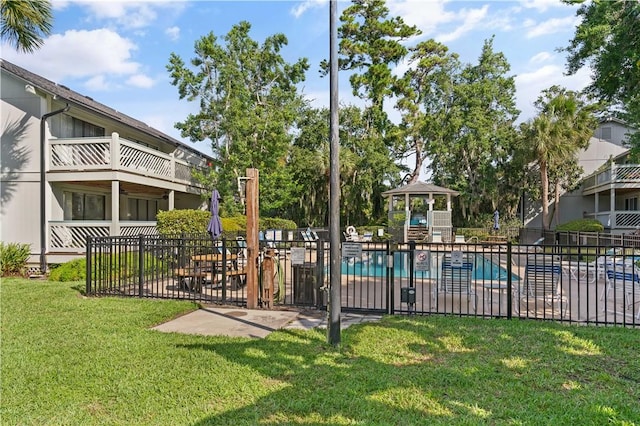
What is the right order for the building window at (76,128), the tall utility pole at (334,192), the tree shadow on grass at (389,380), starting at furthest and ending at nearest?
the building window at (76,128) < the tall utility pole at (334,192) < the tree shadow on grass at (389,380)

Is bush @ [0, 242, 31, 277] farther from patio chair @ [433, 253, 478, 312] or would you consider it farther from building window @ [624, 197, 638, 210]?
building window @ [624, 197, 638, 210]

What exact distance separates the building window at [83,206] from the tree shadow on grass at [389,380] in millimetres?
12486

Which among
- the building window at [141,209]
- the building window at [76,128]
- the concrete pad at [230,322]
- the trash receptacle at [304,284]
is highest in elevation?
the building window at [76,128]

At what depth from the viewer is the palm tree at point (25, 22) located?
10414mm

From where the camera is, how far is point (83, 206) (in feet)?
50.3

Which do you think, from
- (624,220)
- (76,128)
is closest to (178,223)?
(76,128)

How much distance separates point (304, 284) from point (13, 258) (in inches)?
398

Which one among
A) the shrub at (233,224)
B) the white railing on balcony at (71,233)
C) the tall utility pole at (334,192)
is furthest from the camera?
the shrub at (233,224)

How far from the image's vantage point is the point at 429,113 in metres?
28.2

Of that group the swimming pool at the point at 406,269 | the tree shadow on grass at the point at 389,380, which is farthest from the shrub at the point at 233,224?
the tree shadow on grass at the point at 389,380

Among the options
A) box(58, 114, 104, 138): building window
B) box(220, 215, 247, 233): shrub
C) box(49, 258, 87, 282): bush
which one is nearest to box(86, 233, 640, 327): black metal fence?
box(49, 258, 87, 282): bush

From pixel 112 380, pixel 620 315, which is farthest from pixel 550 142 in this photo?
pixel 112 380

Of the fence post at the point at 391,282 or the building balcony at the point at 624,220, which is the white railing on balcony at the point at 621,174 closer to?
the building balcony at the point at 624,220

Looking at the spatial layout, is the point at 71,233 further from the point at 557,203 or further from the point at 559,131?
the point at 557,203
